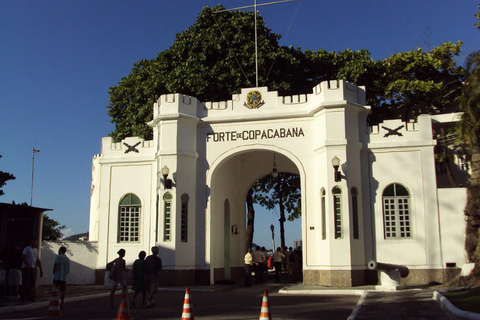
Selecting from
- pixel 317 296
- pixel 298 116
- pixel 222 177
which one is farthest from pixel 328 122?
pixel 317 296

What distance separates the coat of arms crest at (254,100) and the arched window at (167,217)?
15.8 ft

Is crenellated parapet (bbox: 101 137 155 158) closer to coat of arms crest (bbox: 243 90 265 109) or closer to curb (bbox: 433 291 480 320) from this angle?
coat of arms crest (bbox: 243 90 265 109)

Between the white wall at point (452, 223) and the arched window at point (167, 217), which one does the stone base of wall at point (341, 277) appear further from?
the arched window at point (167, 217)

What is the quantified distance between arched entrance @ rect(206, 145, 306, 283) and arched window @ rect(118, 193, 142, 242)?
10.4 feet

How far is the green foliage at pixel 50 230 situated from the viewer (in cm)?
3794

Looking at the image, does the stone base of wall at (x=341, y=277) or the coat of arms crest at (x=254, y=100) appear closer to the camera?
the stone base of wall at (x=341, y=277)

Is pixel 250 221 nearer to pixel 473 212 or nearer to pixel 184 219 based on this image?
pixel 184 219

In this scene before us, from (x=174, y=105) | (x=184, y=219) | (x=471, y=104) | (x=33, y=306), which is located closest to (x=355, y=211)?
(x=471, y=104)

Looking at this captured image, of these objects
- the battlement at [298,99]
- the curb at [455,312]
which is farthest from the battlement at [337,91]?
the curb at [455,312]

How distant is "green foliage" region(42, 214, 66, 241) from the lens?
37.9 meters

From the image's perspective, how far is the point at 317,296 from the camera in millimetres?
15742

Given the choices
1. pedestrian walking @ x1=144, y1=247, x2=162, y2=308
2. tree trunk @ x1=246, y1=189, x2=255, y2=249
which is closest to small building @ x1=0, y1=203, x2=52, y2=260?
pedestrian walking @ x1=144, y1=247, x2=162, y2=308

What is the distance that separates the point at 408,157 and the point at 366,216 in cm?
275

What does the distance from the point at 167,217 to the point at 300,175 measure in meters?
5.43
